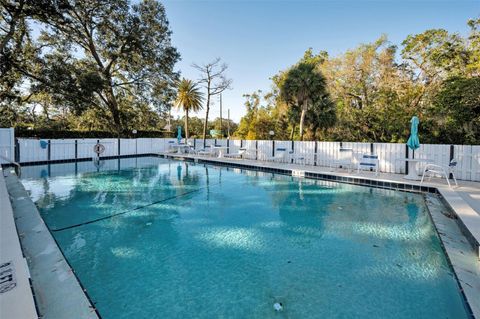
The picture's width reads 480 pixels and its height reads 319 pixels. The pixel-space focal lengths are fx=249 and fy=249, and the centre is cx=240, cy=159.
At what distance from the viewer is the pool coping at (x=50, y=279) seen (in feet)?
6.51

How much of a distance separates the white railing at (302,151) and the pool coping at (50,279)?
25.8 feet

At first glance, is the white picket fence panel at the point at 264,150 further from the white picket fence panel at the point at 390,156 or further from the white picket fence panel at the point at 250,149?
the white picket fence panel at the point at 390,156

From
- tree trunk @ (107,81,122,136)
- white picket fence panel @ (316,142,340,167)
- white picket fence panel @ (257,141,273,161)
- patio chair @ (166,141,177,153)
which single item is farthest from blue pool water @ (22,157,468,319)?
tree trunk @ (107,81,122,136)

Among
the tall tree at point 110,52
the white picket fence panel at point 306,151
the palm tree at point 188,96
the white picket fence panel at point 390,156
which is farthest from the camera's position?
the palm tree at point 188,96

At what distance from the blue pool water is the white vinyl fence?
2435 millimetres

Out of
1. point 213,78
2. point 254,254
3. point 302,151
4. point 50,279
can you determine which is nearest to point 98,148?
point 302,151

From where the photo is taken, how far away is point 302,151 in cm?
1121

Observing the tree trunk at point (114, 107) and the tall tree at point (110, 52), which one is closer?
the tall tree at point (110, 52)

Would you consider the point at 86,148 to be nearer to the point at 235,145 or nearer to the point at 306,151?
the point at 235,145

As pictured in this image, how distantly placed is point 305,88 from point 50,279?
14263 mm

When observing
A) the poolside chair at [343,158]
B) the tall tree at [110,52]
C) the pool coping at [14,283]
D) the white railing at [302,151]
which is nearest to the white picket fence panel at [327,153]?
the white railing at [302,151]

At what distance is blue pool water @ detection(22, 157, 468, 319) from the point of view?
229cm

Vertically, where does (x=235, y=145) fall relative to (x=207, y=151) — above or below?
above

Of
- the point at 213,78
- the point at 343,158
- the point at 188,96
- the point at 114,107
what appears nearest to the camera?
the point at 343,158
